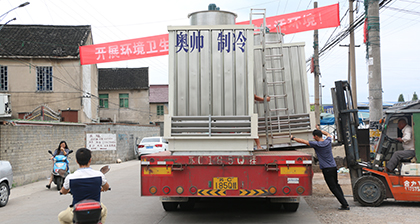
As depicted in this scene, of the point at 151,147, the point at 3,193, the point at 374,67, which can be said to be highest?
the point at 374,67

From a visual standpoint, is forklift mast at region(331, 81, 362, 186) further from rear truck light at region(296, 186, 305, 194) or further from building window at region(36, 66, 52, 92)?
building window at region(36, 66, 52, 92)

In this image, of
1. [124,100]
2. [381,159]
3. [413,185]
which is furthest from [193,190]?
[124,100]

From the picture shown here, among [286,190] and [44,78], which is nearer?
[286,190]

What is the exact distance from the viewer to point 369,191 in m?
9.01

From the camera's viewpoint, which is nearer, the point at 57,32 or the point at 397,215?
the point at 397,215

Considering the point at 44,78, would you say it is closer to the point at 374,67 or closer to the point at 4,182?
the point at 4,182

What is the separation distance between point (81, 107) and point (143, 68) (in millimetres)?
20102

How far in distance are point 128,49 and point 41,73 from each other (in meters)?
15.6

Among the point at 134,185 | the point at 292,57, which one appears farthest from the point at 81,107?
the point at 292,57

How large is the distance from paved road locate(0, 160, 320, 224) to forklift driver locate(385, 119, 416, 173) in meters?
2.07

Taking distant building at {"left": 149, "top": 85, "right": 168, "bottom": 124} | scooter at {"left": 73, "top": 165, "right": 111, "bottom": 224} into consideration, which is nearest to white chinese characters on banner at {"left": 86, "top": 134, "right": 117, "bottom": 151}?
scooter at {"left": 73, "top": 165, "right": 111, "bottom": 224}

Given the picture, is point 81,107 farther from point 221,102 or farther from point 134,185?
point 221,102

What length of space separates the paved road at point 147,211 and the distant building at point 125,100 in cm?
3613

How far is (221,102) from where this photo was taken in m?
7.21
